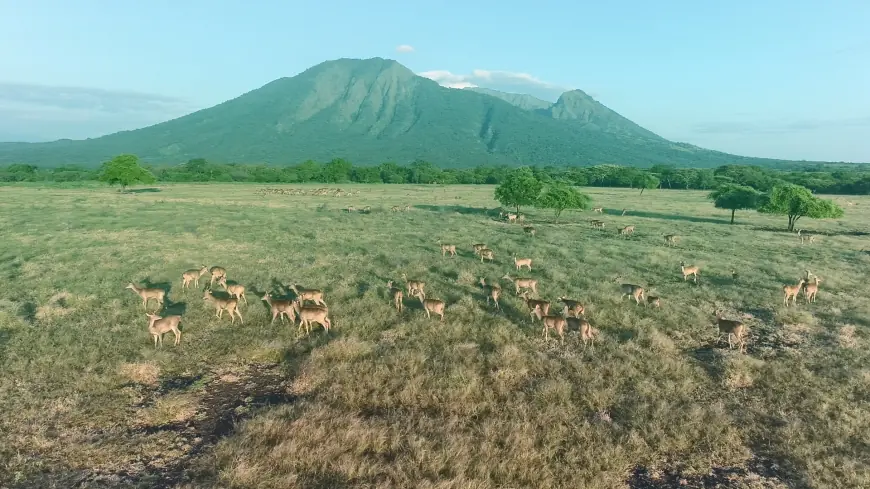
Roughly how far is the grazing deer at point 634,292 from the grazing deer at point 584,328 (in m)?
4.34

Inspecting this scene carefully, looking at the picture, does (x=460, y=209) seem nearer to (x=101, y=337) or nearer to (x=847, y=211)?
(x=101, y=337)

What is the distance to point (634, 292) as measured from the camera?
59.0ft

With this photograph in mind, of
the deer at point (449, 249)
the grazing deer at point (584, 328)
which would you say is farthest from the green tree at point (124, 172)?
the grazing deer at point (584, 328)

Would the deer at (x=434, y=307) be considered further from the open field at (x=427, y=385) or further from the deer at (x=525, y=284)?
the deer at (x=525, y=284)

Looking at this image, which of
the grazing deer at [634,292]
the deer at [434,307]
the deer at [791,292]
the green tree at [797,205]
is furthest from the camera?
the green tree at [797,205]

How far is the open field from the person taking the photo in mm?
8555

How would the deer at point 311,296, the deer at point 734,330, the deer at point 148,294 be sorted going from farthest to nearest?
the deer at point 311,296 < the deer at point 148,294 < the deer at point 734,330

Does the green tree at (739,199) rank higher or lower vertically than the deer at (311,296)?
higher

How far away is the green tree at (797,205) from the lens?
1668 inches

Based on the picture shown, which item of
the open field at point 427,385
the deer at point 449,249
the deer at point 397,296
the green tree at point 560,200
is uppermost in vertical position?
the green tree at point 560,200

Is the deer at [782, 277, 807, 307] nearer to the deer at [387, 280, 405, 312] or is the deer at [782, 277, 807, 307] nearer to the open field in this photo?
the open field

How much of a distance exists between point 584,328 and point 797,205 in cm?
4049

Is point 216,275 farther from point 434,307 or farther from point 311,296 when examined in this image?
point 434,307

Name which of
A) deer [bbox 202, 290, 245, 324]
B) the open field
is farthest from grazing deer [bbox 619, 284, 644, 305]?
deer [bbox 202, 290, 245, 324]
